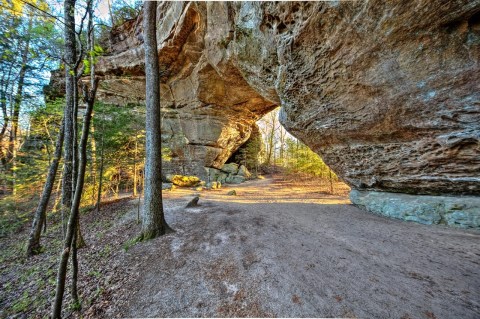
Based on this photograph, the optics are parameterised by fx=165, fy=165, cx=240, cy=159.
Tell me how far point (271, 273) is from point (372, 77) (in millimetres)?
5338

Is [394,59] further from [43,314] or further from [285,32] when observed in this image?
[43,314]

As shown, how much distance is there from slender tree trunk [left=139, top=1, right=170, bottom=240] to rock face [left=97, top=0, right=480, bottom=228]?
3.04 feet

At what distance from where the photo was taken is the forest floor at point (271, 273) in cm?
210

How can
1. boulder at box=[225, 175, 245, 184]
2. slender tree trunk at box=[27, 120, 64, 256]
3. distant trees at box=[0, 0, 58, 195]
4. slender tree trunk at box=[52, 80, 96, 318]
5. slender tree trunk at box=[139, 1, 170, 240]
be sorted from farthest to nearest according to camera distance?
boulder at box=[225, 175, 245, 184] → slender tree trunk at box=[27, 120, 64, 256] → slender tree trunk at box=[139, 1, 170, 240] → distant trees at box=[0, 0, 58, 195] → slender tree trunk at box=[52, 80, 96, 318]

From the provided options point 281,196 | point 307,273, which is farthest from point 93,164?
point 281,196

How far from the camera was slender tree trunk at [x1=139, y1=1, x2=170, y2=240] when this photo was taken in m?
4.21

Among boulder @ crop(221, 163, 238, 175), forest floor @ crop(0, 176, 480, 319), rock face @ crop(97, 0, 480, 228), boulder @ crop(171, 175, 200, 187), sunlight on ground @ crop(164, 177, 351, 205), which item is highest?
rock face @ crop(97, 0, 480, 228)

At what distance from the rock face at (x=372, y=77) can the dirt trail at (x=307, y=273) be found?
186 cm

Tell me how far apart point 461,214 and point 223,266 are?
581 cm

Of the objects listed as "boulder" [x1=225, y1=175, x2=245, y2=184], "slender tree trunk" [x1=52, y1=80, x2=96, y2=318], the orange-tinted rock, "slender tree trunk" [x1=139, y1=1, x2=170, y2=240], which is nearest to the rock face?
the orange-tinted rock

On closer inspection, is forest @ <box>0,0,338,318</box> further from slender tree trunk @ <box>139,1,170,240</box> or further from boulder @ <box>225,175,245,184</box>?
boulder @ <box>225,175,245,184</box>

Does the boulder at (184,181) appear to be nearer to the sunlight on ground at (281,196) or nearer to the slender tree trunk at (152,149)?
the sunlight on ground at (281,196)

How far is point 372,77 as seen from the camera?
4402 mm

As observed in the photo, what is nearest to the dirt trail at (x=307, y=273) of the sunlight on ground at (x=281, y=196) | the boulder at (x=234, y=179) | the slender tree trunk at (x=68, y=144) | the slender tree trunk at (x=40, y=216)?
the slender tree trunk at (x=68, y=144)
